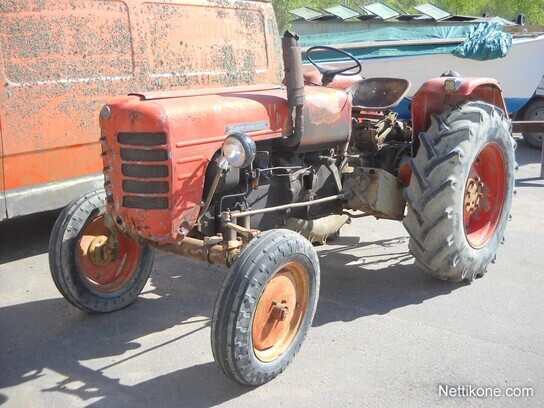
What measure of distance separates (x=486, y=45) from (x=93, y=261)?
23.8ft

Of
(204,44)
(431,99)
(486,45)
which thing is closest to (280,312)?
(431,99)

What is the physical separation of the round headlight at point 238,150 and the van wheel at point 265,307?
40 cm

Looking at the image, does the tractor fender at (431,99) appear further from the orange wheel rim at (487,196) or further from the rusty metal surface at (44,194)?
the rusty metal surface at (44,194)

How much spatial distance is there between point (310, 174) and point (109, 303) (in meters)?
1.58

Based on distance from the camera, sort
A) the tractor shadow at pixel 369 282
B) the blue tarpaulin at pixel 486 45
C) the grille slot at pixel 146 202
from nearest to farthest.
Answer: the grille slot at pixel 146 202 → the tractor shadow at pixel 369 282 → the blue tarpaulin at pixel 486 45

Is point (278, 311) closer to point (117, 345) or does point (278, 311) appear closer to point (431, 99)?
point (117, 345)

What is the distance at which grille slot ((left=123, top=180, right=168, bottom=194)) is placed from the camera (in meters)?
3.39

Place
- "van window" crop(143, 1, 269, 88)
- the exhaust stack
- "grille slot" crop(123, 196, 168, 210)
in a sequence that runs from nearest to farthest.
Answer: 1. "grille slot" crop(123, 196, 168, 210)
2. the exhaust stack
3. "van window" crop(143, 1, 269, 88)

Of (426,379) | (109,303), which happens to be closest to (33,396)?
(109,303)

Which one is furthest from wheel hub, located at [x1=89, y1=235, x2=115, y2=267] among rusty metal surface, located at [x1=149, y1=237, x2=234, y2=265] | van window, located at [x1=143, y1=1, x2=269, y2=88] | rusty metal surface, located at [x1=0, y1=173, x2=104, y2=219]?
van window, located at [x1=143, y1=1, x2=269, y2=88]

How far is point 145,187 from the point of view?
3.44 meters

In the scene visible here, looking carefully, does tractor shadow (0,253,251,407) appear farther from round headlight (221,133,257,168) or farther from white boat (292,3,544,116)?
white boat (292,3,544,116)

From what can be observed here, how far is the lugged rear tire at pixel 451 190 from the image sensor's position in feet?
14.1

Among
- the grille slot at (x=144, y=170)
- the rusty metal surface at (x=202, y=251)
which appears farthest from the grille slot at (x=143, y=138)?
the rusty metal surface at (x=202, y=251)
